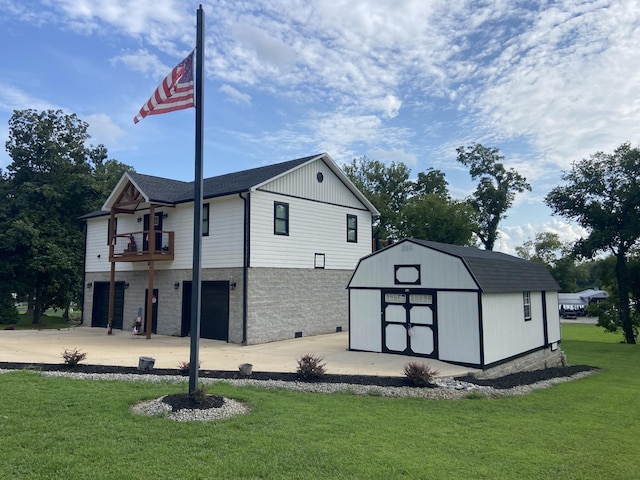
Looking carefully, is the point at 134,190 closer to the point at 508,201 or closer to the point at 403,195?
the point at 403,195

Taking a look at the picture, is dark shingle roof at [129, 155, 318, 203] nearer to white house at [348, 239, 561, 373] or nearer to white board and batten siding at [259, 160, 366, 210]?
white board and batten siding at [259, 160, 366, 210]

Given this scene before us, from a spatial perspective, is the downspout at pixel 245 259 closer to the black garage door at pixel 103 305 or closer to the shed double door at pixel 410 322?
the shed double door at pixel 410 322

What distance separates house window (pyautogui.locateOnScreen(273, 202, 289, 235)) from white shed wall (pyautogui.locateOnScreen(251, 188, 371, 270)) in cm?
17

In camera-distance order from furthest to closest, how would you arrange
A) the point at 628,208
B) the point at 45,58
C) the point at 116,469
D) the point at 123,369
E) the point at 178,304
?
the point at 628,208 → the point at 178,304 → the point at 45,58 → the point at 123,369 → the point at 116,469

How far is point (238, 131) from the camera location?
20172mm

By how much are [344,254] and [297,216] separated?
12.8 feet

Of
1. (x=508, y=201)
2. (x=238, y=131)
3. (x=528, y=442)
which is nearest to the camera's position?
(x=528, y=442)

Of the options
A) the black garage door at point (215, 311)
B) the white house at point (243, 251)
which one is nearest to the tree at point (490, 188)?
the white house at point (243, 251)

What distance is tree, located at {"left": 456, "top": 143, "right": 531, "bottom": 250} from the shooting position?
3912cm

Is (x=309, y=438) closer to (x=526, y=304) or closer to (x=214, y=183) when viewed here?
(x=526, y=304)

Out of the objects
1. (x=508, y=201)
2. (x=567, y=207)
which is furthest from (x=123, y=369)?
(x=508, y=201)

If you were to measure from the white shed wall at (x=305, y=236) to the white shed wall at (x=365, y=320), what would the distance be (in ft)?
13.9

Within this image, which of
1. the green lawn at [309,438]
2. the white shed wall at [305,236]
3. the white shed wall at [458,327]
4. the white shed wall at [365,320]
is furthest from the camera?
the white shed wall at [305,236]

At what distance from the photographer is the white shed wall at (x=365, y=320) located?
14.2m
